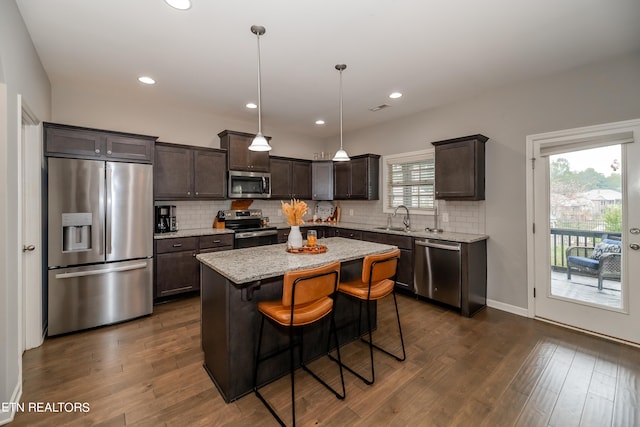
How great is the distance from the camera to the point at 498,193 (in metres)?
3.65

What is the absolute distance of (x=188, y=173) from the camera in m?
4.22

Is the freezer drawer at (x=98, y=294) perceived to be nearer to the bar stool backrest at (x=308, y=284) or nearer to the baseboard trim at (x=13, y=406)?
the baseboard trim at (x=13, y=406)

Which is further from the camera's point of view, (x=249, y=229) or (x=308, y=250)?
(x=249, y=229)

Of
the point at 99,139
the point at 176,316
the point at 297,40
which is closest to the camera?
the point at 297,40

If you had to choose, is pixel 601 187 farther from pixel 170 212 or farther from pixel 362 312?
pixel 170 212

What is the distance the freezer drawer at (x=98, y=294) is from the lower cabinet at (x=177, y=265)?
0.31m

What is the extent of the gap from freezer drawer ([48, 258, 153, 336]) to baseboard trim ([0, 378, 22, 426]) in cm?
102

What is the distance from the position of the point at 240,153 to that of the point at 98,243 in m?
2.31

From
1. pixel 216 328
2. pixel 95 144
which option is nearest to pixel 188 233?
pixel 95 144

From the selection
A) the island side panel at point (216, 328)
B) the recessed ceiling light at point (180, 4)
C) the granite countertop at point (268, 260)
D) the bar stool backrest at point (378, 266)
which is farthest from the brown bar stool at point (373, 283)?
the recessed ceiling light at point (180, 4)

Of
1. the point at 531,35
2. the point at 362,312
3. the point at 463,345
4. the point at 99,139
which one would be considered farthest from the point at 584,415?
the point at 99,139

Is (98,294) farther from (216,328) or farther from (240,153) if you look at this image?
Result: (240,153)

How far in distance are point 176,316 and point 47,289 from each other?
1268 mm

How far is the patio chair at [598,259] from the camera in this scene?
288cm
